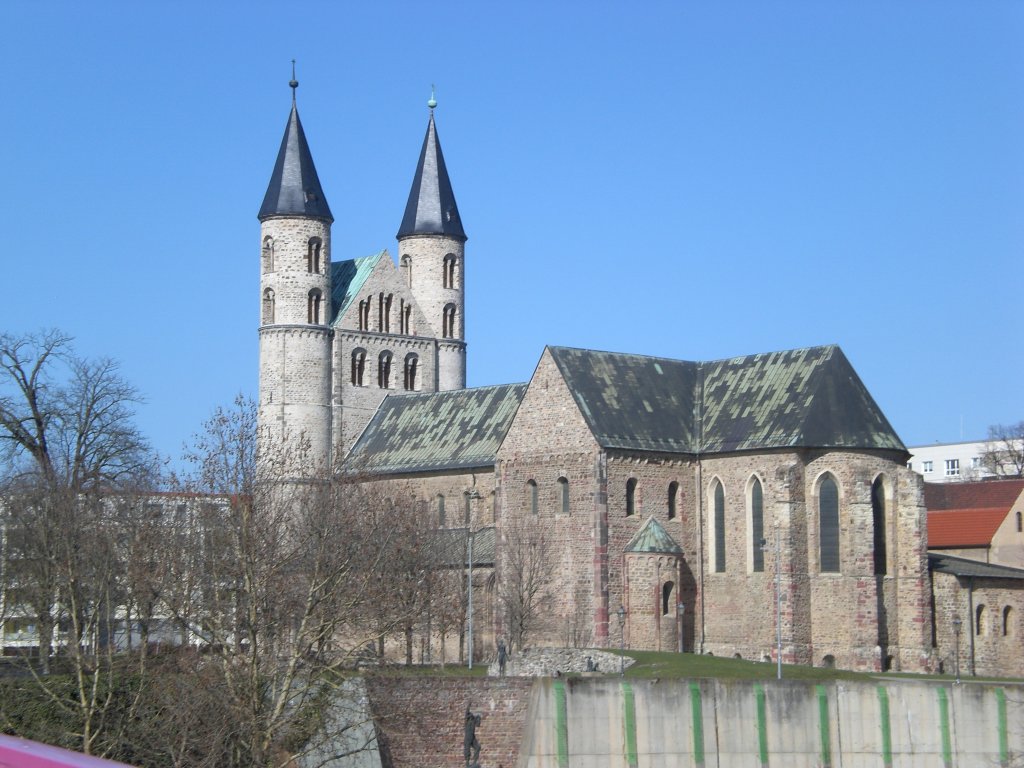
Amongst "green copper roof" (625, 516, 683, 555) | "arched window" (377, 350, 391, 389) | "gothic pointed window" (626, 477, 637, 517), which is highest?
"arched window" (377, 350, 391, 389)

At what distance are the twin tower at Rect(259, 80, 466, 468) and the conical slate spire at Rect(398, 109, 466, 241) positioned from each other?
0.25 feet

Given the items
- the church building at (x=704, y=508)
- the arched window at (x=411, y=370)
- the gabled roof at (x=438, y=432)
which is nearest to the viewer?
the church building at (x=704, y=508)

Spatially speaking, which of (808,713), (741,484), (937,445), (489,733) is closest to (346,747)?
(489,733)

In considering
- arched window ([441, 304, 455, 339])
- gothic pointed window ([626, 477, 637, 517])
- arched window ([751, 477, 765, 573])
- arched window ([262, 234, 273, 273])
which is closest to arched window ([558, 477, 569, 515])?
gothic pointed window ([626, 477, 637, 517])

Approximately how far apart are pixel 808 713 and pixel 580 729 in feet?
21.6

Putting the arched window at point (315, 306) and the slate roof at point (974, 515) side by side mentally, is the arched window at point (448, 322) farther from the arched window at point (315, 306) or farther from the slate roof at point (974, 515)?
the slate roof at point (974, 515)

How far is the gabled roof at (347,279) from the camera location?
93625mm

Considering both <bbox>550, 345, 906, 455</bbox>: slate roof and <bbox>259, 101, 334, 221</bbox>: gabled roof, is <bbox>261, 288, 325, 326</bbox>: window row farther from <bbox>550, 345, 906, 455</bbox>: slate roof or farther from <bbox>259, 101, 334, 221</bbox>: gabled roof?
<bbox>550, 345, 906, 455</bbox>: slate roof

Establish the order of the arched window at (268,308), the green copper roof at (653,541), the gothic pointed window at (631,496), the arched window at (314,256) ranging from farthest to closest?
the arched window at (268,308)
the arched window at (314,256)
the gothic pointed window at (631,496)
the green copper roof at (653,541)

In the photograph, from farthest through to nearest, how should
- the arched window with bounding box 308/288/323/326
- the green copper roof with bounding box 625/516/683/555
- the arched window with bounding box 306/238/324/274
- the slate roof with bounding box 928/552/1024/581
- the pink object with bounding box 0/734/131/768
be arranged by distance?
the arched window with bounding box 308/288/323/326 → the arched window with bounding box 306/238/324/274 → the slate roof with bounding box 928/552/1024/581 → the green copper roof with bounding box 625/516/683/555 → the pink object with bounding box 0/734/131/768

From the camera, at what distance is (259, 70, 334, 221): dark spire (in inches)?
3556

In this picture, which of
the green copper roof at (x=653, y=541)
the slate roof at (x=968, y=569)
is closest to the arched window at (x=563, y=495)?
the green copper roof at (x=653, y=541)

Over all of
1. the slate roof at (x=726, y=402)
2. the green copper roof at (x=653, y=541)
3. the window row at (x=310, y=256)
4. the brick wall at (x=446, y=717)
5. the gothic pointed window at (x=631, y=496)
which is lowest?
the brick wall at (x=446, y=717)

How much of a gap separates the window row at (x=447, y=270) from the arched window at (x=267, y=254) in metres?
9.06
